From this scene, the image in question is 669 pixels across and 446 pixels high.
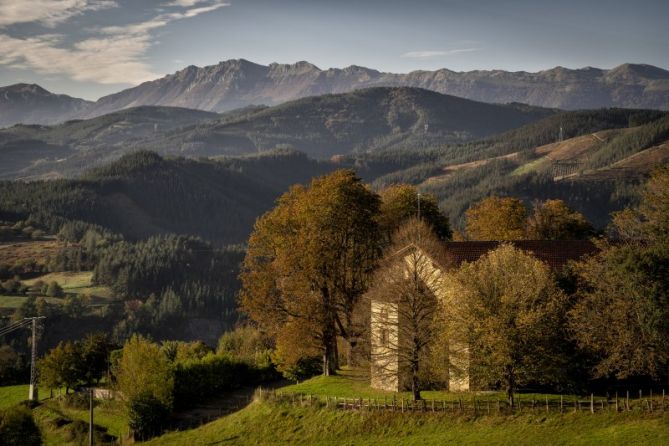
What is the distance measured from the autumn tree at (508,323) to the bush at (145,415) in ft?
92.5

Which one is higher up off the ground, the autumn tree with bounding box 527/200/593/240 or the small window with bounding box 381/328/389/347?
the autumn tree with bounding box 527/200/593/240

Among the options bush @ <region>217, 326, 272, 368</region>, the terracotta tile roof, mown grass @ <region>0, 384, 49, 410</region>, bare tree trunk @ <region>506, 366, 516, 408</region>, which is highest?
the terracotta tile roof

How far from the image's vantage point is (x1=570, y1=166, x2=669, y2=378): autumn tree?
146 feet

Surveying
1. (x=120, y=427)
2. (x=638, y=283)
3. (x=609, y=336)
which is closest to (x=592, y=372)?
(x=609, y=336)

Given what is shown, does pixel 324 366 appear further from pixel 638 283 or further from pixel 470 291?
pixel 638 283

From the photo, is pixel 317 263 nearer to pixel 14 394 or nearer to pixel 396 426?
pixel 396 426

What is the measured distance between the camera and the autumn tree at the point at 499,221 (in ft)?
278

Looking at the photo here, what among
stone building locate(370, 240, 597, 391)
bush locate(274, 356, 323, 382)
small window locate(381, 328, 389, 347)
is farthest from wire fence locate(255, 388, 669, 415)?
bush locate(274, 356, 323, 382)

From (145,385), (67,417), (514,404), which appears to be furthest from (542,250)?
(67,417)

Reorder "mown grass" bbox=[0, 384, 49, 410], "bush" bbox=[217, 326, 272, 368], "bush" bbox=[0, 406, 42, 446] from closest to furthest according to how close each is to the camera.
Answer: "bush" bbox=[0, 406, 42, 446]
"bush" bbox=[217, 326, 272, 368]
"mown grass" bbox=[0, 384, 49, 410]

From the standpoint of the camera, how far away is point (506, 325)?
45.9 metres

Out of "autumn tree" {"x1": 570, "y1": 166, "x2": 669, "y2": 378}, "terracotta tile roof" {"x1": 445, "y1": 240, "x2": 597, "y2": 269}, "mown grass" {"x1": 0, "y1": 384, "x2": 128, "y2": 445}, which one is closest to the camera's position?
"autumn tree" {"x1": 570, "y1": 166, "x2": 669, "y2": 378}

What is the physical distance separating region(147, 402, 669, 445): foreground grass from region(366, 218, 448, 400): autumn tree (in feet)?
13.4

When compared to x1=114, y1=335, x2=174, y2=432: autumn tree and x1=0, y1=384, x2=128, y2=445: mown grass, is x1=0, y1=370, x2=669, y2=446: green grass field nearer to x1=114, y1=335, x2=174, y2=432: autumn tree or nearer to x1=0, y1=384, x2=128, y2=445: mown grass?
x1=114, y1=335, x2=174, y2=432: autumn tree
